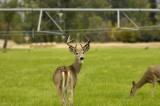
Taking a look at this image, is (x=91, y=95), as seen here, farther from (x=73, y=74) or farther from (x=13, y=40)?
(x=13, y=40)

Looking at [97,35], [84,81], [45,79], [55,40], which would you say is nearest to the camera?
[84,81]

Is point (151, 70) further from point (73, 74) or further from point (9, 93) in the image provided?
point (9, 93)

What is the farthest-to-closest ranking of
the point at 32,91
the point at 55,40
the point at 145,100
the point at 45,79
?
the point at 55,40
the point at 45,79
the point at 32,91
the point at 145,100

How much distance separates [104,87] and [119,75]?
17.2 feet

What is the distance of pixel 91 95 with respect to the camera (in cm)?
1636

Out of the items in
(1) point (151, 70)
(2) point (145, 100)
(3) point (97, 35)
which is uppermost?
(3) point (97, 35)

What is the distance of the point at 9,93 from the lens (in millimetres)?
17094

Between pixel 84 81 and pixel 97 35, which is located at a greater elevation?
pixel 97 35

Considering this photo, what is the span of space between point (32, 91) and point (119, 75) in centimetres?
732

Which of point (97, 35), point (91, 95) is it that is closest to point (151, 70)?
point (91, 95)

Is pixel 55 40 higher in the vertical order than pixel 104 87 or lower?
higher

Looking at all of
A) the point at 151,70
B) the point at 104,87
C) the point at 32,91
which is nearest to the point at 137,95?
the point at 151,70

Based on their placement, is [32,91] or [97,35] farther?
[97,35]

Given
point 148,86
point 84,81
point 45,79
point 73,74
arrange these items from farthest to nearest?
point 45,79
point 84,81
point 148,86
point 73,74
